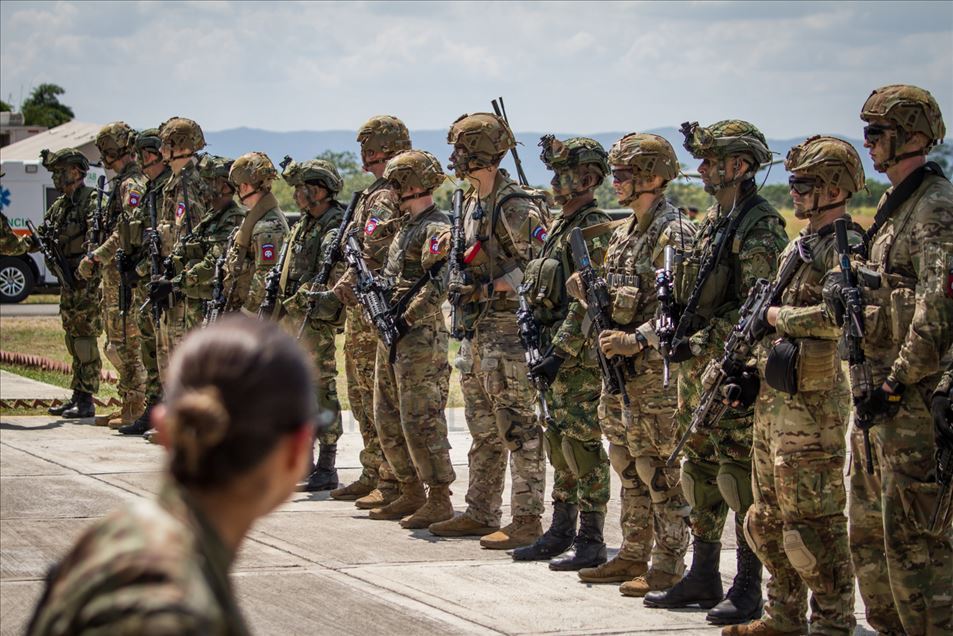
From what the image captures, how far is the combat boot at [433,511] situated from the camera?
9.24 metres

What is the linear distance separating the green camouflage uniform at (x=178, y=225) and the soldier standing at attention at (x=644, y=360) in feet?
19.2

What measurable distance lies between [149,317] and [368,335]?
3.83 metres

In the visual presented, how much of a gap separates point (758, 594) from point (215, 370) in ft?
17.2

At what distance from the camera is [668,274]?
696cm

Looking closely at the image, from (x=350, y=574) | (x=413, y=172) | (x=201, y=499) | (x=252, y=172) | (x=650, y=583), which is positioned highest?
(x=252, y=172)

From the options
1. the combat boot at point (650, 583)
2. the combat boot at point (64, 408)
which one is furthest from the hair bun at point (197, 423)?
the combat boot at point (64, 408)

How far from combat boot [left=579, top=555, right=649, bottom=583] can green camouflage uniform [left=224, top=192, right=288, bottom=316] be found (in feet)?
14.4

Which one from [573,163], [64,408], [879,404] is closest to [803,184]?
[879,404]

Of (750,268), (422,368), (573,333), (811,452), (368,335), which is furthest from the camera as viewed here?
(368,335)

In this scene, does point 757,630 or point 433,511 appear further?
point 433,511

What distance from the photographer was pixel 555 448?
8.14m

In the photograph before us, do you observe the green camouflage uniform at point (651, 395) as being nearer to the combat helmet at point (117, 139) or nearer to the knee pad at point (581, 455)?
the knee pad at point (581, 455)

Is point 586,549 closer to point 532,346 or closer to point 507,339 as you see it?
point 532,346

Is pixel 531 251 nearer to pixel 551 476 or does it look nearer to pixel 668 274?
pixel 668 274
